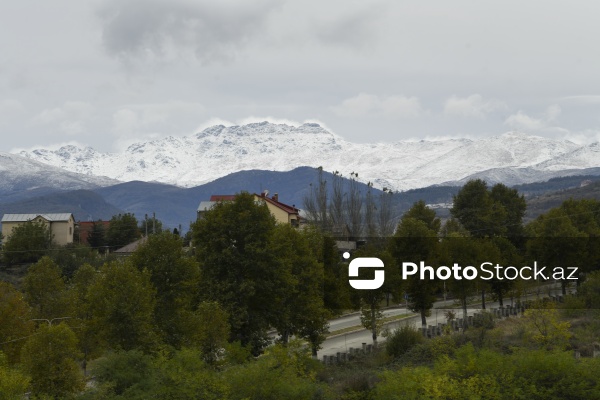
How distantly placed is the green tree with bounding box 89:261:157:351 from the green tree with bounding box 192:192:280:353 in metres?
7.64

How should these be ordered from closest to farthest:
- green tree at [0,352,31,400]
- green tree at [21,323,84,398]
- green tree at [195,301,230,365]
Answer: green tree at [0,352,31,400], green tree at [21,323,84,398], green tree at [195,301,230,365]

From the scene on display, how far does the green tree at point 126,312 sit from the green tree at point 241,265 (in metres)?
7.64

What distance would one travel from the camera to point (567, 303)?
6688 cm

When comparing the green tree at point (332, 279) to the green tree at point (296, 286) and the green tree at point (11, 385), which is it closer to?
the green tree at point (296, 286)

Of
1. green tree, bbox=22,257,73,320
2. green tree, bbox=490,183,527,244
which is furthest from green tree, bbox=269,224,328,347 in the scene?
green tree, bbox=490,183,527,244

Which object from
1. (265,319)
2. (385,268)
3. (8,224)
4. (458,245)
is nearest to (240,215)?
(265,319)

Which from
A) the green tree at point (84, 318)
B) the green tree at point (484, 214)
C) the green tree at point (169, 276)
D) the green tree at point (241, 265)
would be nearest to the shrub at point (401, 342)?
the green tree at point (241, 265)

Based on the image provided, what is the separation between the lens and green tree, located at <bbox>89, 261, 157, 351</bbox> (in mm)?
42688

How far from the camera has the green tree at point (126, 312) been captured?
140ft

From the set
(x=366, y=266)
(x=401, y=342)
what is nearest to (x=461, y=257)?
(x=366, y=266)

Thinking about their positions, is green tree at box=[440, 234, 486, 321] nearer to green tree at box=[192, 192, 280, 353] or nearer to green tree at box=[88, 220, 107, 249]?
green tree at box=[192, 192, 280, 353]

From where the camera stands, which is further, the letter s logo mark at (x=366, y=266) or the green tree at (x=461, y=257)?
the green tree at (x=461, y=257)

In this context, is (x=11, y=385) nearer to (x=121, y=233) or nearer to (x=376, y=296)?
(x=376, y=296)

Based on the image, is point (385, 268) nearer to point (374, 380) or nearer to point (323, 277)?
point (323, 277)
